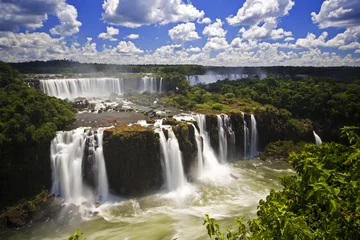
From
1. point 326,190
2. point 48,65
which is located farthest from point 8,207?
point 48,65

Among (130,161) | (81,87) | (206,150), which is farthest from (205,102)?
(81,87)

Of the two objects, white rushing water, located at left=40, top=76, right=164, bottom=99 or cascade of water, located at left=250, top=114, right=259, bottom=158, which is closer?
cascade of water, located at left=250, top=114, right=259, bottom=158

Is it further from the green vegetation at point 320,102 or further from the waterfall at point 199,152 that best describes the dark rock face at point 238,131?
the green vegetation at point 320,102

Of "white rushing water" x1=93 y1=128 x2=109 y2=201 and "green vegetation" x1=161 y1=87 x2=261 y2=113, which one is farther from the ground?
"green vegetation" x1=161 y1=87 x2=261 y2=113

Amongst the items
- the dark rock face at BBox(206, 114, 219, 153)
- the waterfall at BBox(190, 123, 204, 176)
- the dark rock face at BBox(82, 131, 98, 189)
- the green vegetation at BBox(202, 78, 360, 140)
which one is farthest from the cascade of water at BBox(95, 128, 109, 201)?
the green vegetation at BBox(202, 78, 360, 140)

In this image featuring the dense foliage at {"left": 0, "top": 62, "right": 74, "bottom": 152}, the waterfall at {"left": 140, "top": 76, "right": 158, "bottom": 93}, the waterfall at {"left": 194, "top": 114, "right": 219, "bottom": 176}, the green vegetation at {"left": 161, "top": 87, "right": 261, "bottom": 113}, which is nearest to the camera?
the dense foliage at {"left": 0, "top": 62, "right": 74, "bottom": 152}

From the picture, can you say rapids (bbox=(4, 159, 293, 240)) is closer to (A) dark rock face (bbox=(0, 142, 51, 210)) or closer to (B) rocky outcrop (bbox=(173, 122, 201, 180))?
(B) rocky outcrop (bbox=(173, 122, 201, 180))

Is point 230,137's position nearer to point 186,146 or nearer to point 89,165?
point 186,146

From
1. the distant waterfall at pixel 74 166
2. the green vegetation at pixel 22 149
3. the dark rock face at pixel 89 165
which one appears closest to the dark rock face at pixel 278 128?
the distant waterfall at pixel 74 166

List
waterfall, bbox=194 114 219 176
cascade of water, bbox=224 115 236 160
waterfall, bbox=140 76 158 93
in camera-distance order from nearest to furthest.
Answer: waterfall, bbox=194 114 219 176 < cascade of water, bbox=224 115 236 160 < waterfall, bbox=140 76 158 93

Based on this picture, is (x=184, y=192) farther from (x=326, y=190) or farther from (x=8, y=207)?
(x=326, y=190)
